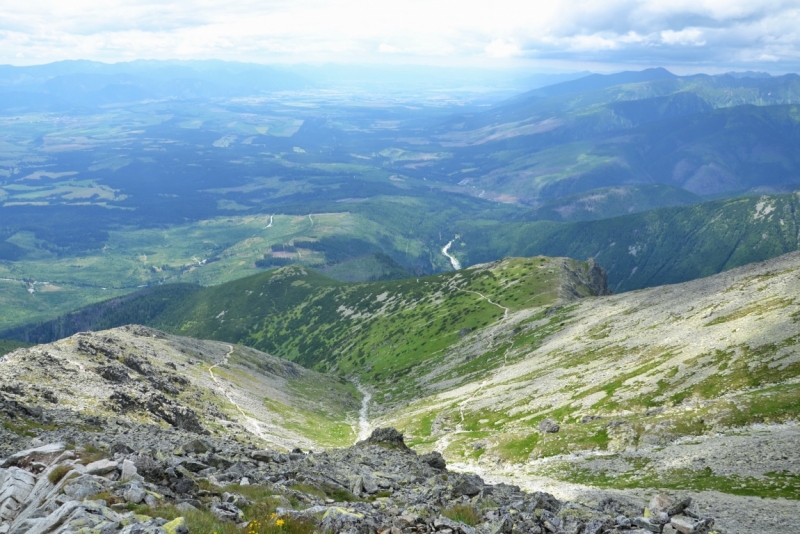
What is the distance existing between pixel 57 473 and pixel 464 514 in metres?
22.4

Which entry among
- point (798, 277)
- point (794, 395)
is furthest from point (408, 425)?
point (798, 277)

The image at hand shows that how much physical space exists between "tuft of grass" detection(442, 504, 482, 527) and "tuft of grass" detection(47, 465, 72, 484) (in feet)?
68.9

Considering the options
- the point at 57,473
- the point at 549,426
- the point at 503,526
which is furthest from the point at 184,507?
the point at 549,426

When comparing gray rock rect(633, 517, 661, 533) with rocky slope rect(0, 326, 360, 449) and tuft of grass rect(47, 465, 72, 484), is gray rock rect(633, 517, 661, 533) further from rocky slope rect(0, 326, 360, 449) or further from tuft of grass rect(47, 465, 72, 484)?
rocky slope rect(0, 326, 360, 449)

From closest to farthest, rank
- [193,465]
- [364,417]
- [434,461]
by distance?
[193,465] < [434,461] < [364,417]

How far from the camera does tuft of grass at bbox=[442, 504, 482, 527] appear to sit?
3138cm

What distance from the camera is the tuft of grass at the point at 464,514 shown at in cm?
3138

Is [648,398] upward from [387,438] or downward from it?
upward

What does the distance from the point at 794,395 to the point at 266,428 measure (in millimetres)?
91937

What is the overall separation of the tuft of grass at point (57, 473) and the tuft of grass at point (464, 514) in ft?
68.9

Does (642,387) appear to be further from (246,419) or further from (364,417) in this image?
(364,417)

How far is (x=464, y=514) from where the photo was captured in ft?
107

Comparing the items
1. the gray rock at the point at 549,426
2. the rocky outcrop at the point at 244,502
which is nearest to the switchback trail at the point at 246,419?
the gray rock at the point at 549,426

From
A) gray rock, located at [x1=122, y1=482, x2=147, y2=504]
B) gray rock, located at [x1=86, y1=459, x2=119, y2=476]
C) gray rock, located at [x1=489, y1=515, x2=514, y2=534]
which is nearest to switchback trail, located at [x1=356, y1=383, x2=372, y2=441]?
gray rock, located at [x1=86, y1=459, x2=119, y2=476]
